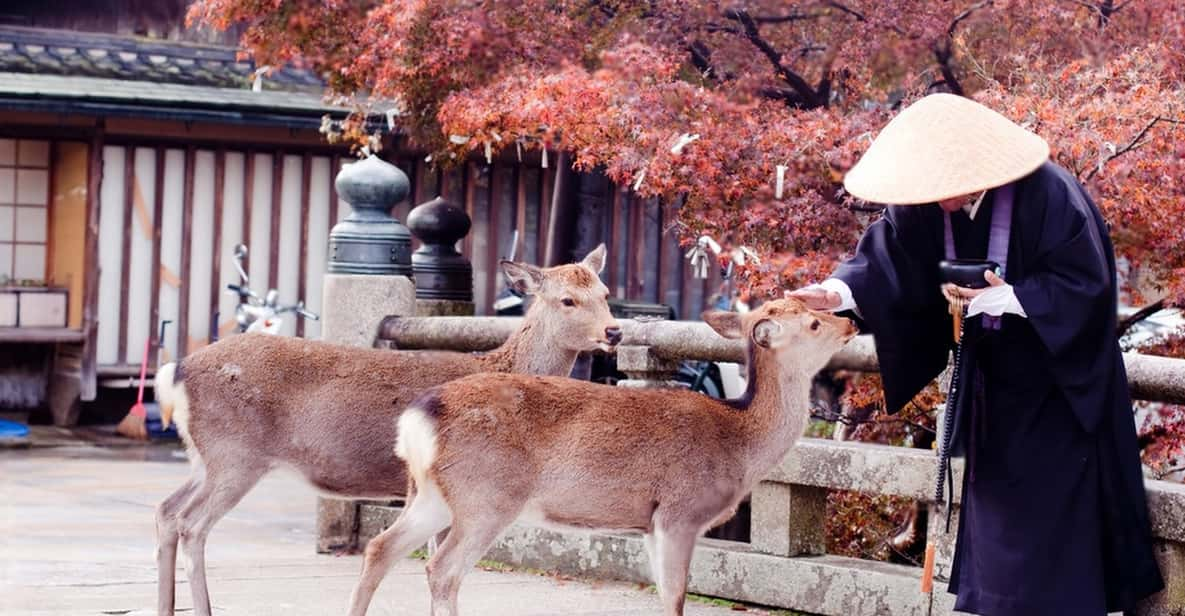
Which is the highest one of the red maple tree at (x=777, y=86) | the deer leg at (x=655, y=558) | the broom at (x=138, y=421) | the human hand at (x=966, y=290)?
the red maple tree at (x=777, y=86)

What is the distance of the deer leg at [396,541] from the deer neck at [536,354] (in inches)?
53.6

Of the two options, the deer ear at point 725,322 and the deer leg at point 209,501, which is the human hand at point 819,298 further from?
the deer leg at point 209,501

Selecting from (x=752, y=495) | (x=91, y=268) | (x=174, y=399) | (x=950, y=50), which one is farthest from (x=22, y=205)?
(x=752, y=495)

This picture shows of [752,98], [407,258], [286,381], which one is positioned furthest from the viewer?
[752,98]

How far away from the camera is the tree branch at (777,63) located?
1062cm

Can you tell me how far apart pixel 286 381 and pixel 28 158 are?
31.4 ft

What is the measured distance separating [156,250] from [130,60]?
179 centimetres

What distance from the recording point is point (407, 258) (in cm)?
897

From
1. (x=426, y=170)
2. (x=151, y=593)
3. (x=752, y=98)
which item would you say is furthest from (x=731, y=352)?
(x=426, y=170)

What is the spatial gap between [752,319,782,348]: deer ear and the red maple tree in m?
2.57

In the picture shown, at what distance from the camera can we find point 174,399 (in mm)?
7035

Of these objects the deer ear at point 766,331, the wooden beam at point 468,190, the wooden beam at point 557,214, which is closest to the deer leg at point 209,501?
the deer ear at point 766,331

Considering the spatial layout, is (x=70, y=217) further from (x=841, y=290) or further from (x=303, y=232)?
(x=841, y=290)

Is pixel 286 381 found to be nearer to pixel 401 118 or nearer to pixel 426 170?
pixel 401 118
